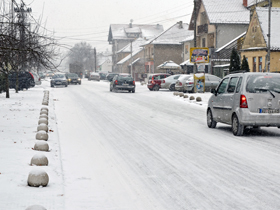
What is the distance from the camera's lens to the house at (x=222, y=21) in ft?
173

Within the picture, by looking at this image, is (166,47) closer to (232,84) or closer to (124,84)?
(124,84)

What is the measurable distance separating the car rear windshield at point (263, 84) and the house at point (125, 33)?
342 feet

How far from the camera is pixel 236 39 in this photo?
4959cm

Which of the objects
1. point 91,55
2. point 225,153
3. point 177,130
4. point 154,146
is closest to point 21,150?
point 154,146

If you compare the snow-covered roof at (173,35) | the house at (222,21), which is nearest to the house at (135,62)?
the snow-covered roof at (173,35)

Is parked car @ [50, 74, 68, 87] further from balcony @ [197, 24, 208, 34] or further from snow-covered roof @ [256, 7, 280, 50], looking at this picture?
snow-covered roof @ [256, 7, 280, 50]

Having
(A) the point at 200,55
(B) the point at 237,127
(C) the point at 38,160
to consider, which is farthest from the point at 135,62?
(C) the point at 38,160

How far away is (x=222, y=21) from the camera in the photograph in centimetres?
5269

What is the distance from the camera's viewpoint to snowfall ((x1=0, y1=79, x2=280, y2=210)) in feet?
18.1

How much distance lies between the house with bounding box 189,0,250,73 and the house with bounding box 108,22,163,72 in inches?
2403

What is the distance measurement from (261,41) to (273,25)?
6.25 ft

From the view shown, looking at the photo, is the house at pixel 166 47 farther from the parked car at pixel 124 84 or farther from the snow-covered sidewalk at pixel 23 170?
the snow-covered sidewalk at pixel 23 170

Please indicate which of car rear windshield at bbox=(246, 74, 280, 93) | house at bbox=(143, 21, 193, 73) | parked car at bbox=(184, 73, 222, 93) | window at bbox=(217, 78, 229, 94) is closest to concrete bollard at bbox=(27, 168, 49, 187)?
car rear windshield at bbox=(246, 74, 280, 93)

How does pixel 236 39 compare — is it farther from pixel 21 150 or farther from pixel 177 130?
pixel 21 150
